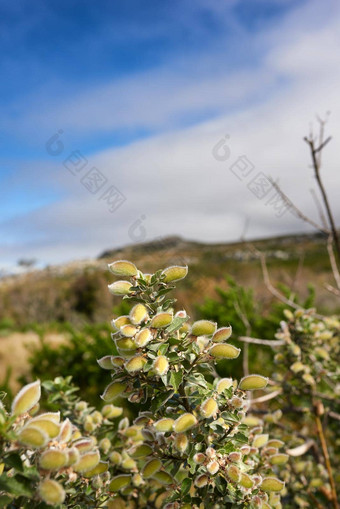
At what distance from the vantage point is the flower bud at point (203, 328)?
106cm

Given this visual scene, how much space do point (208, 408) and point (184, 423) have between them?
0.07 m

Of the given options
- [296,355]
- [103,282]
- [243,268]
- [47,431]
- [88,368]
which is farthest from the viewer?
[243,268]

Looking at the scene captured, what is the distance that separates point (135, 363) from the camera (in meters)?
0.99

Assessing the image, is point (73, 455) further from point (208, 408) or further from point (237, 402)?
point (237, 402)

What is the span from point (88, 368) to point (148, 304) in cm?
354

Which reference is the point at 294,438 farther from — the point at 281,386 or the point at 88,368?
the point at 88,368

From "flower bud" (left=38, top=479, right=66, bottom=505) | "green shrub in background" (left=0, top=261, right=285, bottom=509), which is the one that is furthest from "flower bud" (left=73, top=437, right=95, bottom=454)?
"flower bud" (left=38, top=479, right=66, bottom=505)

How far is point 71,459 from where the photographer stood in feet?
2.74

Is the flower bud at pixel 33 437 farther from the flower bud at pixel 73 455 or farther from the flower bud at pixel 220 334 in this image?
the flower bud at pixel 220 334

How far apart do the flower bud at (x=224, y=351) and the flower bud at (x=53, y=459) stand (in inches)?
17.1

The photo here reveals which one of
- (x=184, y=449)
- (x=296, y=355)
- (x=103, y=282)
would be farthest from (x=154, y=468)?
(x=103, y=282)

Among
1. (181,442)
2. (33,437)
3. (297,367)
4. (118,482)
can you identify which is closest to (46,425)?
(33,437)

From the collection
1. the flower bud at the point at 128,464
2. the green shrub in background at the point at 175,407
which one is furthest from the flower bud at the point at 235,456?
the flower bud at the point at 128,464

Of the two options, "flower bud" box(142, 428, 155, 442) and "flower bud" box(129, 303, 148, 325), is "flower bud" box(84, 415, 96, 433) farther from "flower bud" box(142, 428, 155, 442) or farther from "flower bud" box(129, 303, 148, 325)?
"flower bud" box(129, 303, 148, 325)
